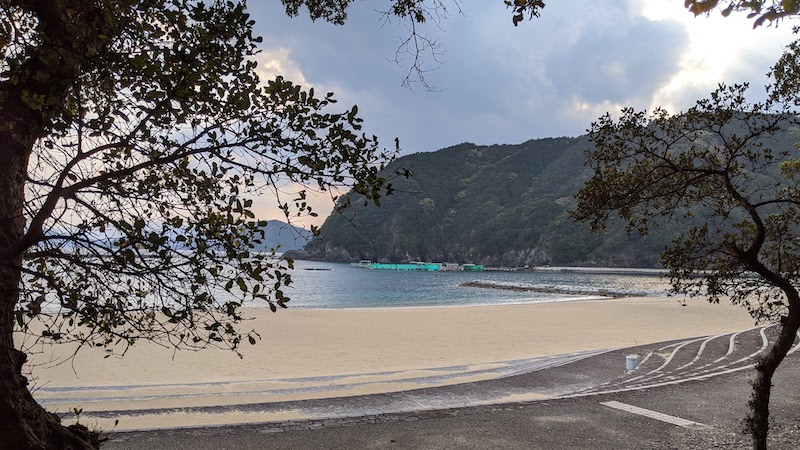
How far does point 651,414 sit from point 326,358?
1222 cm

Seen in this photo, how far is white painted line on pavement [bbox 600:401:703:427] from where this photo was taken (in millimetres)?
8695

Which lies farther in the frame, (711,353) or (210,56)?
(711,353)

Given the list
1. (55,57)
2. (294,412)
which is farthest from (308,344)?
(55,57)

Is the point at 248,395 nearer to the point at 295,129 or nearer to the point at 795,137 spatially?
the point at 295,129

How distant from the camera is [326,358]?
729 inches

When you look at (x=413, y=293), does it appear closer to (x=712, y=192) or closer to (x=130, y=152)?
(x=712, y=192)

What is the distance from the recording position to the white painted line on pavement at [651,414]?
28.5 ft

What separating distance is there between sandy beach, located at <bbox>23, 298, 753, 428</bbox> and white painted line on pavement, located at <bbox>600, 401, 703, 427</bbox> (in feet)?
15.8

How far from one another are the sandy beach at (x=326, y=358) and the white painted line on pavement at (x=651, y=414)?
481cm

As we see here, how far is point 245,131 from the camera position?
349 centimetres

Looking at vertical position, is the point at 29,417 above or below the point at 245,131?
below

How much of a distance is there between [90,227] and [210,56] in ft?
5.23

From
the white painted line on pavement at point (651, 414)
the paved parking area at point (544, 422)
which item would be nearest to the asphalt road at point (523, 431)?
the paved parking area at point (544, 422)

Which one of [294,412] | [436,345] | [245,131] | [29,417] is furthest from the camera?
[436,345]
